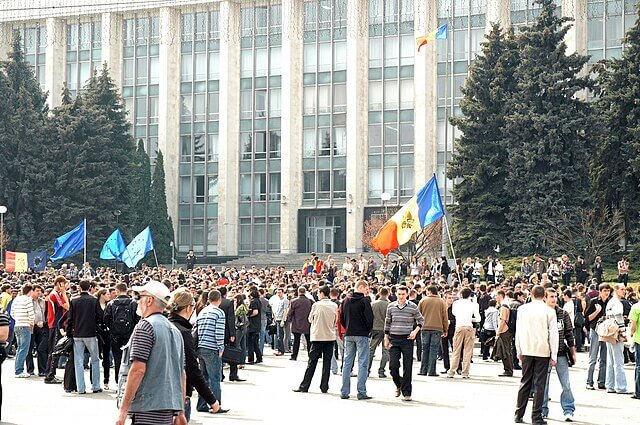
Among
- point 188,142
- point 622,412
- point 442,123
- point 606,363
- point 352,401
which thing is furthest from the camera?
point 188,142

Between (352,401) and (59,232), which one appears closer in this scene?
(352,401)

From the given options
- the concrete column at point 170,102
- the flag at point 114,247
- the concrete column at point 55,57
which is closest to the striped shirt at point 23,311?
the flag at point 114,247

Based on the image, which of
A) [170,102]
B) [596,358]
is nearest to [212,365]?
[596,358]

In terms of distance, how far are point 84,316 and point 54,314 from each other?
2917mm

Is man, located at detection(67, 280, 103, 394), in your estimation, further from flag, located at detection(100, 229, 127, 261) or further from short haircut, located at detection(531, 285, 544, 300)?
flag, located at detection(100, 229, 127, 261)

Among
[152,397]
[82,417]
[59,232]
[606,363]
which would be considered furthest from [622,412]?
[59,232]

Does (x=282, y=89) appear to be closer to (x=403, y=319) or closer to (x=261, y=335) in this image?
(x=261, y=335)

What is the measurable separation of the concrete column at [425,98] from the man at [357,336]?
52319mm

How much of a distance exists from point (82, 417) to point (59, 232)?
52546mm

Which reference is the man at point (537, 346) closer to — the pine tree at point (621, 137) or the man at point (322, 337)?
the man at point (322, 337)

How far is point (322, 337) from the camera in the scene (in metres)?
17.0

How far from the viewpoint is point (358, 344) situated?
16.7m

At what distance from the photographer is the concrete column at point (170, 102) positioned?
75312mm

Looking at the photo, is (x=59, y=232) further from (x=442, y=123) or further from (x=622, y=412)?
(x=622, y=412)
